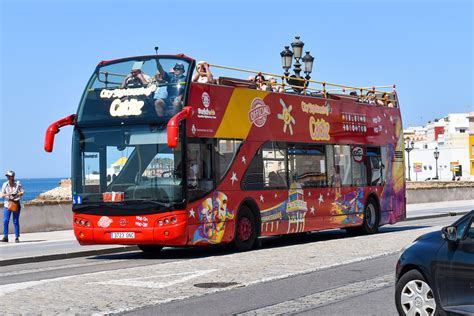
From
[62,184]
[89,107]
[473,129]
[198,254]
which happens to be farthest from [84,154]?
[473,129]

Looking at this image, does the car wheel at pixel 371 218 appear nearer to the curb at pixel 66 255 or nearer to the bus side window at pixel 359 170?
the bus side window at pixel 359 170

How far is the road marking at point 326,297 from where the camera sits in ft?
35.4

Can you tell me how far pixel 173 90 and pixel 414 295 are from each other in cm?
975

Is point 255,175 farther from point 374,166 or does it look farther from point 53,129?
point 374,166

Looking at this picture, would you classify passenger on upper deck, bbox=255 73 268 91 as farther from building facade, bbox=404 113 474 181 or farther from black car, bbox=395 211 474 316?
building facade, bbox=404 113 474 181

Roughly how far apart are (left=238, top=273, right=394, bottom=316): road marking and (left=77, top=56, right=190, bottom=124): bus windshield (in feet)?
20.1

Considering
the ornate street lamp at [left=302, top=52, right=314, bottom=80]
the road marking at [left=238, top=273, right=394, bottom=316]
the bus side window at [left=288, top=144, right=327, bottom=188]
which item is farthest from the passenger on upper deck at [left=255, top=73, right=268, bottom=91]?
the road marking at [left=238, top=273, right=394, bottom=316]

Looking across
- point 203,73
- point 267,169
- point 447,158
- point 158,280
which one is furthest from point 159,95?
point 447,158

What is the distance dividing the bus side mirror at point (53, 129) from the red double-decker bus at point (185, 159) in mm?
21

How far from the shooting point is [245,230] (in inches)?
784

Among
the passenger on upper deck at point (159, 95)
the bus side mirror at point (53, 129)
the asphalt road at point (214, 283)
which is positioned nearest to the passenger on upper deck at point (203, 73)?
the passenger on upper deck at point (159, 95)

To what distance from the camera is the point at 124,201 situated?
59.0 feet

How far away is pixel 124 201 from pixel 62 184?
355 ft

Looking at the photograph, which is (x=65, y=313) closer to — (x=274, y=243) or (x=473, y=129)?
(x=274, y=243)
